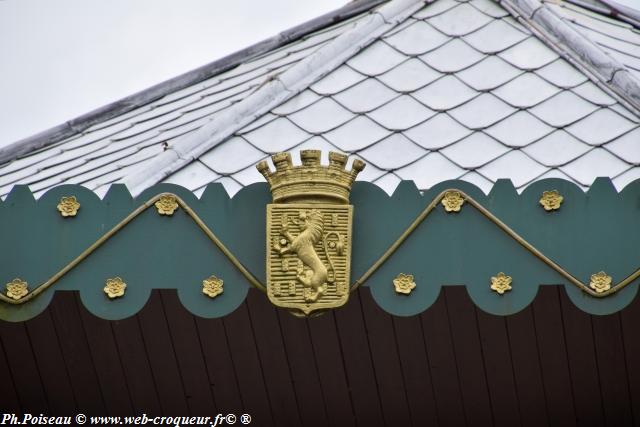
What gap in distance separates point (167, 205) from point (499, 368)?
6.80 ft

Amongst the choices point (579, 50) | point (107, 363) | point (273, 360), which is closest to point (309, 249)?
point (273, 360)

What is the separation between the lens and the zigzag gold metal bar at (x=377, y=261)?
6.10 meters

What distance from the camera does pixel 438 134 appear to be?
7207 millimetres

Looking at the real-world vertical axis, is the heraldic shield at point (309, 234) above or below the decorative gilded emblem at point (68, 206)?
below

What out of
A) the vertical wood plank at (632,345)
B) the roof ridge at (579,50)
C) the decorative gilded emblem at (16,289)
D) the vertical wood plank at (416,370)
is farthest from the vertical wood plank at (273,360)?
the roof ridge at (579,50)

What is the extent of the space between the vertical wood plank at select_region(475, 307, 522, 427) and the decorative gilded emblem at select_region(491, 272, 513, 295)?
103 centimetres

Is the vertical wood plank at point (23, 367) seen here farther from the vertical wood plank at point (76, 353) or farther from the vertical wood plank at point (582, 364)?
the vertical wood plank at point (582, 364)

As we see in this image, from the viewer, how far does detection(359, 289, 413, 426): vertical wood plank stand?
285 inches

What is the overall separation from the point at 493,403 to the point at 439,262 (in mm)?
1494

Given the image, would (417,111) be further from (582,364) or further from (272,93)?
(582,364)

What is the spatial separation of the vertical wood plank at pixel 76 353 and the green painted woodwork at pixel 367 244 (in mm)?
977

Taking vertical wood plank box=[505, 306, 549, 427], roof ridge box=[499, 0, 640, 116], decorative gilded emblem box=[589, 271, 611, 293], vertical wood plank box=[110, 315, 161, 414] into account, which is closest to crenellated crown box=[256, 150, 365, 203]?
decorative gilded emblem box=[589, 271, 611, 293]

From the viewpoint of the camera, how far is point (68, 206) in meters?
6.27

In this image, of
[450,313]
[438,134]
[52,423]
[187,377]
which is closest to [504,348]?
[450,313]
